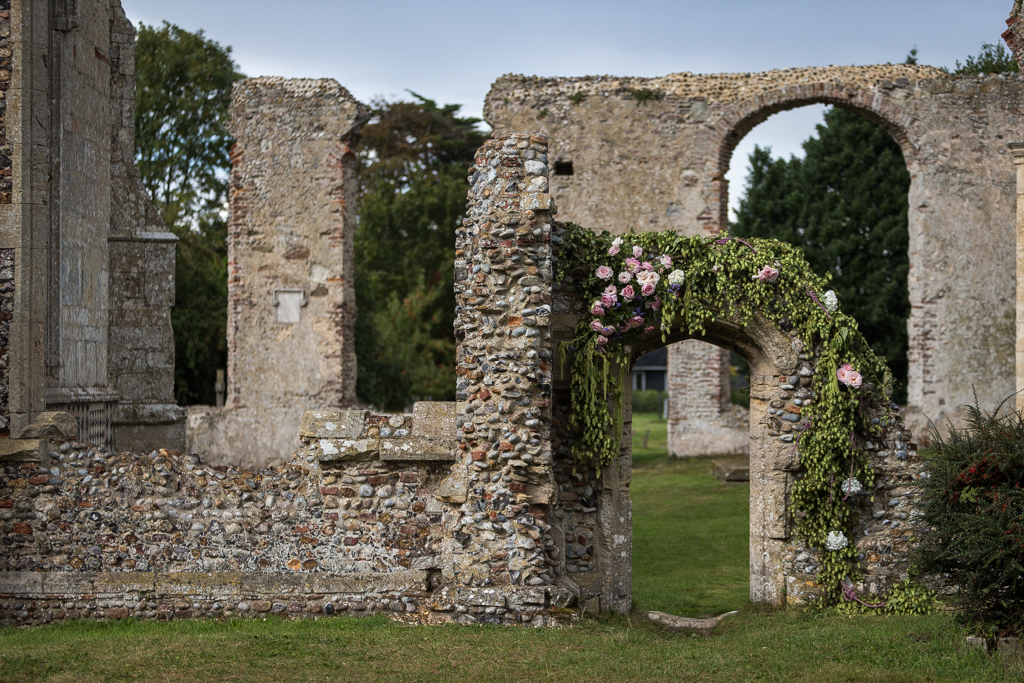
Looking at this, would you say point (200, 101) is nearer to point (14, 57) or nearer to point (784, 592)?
point (14, 57)

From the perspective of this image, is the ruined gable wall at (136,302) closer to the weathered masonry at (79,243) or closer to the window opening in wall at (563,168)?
the weathered masonry at (79,243)

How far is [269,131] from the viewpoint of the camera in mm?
16344

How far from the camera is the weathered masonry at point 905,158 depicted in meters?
16.1

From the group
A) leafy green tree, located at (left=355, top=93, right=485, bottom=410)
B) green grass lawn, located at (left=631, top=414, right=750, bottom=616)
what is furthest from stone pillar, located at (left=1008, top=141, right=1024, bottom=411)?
leafy green tree, located at (left=355, top=93, right=485, bottom=410)

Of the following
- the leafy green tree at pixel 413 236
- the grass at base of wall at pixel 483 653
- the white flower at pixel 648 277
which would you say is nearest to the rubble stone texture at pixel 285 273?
the leafy green tree at pixel 413 236

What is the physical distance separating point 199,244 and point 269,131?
408 inches

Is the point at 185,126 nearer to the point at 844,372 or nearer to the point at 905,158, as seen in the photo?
the point at 905,158

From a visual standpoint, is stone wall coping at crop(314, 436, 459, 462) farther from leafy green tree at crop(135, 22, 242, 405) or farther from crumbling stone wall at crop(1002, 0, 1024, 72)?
leafy green tree at crop(135, 22, 242, 405)

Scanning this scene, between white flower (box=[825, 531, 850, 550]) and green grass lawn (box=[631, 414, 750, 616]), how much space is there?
3.85 feet

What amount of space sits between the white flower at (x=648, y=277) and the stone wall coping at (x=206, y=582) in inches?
113

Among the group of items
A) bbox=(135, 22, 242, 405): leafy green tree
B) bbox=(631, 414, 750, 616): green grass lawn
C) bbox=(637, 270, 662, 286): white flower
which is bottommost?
bbox=(631, 414, 750, 616): green grass lawn

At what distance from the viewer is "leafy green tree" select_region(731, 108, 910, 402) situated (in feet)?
74.9

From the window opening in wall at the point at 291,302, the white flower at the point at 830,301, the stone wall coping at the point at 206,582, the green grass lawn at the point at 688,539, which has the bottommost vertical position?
the green grass lawn at the point at 688,539

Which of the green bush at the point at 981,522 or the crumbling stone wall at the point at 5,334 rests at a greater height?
the crumbling stone wall at the point at 5,334
